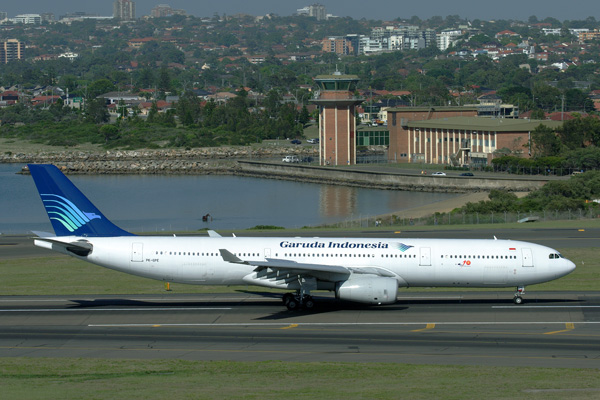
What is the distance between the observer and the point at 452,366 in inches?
1258

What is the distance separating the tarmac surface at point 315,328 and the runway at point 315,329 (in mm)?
47

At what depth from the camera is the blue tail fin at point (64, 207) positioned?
4409 cm

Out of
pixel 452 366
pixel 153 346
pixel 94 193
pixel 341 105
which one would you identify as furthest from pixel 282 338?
pixel 341 105

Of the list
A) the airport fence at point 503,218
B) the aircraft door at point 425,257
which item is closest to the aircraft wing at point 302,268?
the aircraft door at point 425,257

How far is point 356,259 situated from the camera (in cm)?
4316

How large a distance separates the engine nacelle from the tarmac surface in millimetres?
835

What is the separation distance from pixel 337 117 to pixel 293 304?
4600 inches

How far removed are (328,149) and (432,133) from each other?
20.0 metres

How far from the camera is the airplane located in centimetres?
4291

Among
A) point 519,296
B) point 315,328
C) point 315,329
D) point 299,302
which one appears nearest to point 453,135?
point 519,296

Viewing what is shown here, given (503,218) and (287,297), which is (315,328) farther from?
(503,218)

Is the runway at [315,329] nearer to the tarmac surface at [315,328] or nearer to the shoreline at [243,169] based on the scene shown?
the tarmac surface at [315,328]

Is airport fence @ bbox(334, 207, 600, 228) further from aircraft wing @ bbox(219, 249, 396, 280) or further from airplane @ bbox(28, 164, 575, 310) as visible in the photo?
aircraft wing @ bbox(219, 249, 396, 280)

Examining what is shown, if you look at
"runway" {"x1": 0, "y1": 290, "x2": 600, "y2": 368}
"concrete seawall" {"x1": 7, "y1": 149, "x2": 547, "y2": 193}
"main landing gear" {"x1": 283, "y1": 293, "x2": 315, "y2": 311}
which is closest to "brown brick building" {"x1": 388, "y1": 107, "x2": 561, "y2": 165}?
"concrete seawall" {"x1": 7, "y1": 149, "x2": 547, "y2": 193}
